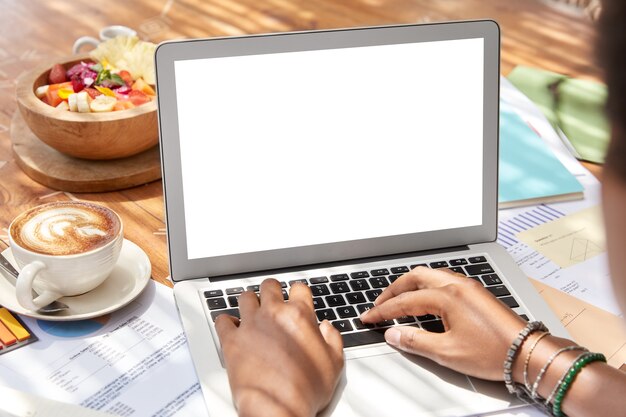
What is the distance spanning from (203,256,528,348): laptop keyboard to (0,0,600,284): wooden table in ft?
2.12

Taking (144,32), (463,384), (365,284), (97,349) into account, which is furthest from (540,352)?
(144,32)

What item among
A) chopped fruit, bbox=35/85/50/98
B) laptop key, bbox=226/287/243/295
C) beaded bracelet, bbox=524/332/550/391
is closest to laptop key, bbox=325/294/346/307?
laptop key, bbox=226/287/243/295

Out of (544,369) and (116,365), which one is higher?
(544,369)

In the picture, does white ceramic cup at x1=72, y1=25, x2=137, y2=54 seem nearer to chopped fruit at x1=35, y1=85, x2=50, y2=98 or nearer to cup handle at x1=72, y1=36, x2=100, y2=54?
cup handle at x1=72, y1=36, x2=100, y2=54

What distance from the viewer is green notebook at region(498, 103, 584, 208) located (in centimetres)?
123

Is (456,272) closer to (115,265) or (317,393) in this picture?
(317,393)

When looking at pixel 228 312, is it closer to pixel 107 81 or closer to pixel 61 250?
pixel 61 250

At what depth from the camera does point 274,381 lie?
31.4 inches

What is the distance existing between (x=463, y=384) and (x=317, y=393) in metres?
0.17

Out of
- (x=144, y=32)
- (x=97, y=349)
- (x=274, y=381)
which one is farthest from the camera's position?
(x=144, y=32)

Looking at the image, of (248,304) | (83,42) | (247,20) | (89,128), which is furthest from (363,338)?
(247,20)

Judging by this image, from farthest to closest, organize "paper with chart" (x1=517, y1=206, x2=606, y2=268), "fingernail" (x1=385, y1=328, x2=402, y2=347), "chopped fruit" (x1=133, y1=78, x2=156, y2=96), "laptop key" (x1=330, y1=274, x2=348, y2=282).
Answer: "chopped fruit" (x1=133, y1=78, x2=156, y2=96) < "paper with chart" (x1=517, y1=206, x2=606, y2=268) < "laptop key" (x1=330, y1=274, x2=348, y2=282) < "fingernail" (x1=385, y1=328, x2=402, y2=347)

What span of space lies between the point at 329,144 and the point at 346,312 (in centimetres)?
21

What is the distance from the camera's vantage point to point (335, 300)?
95 cm
